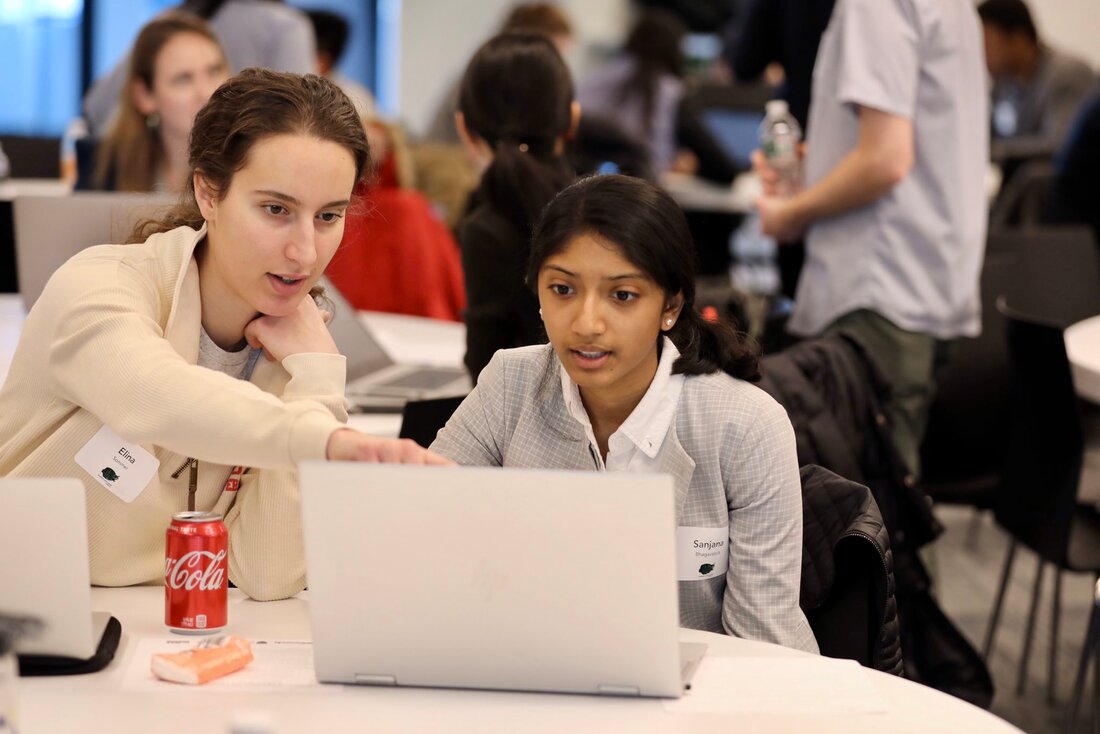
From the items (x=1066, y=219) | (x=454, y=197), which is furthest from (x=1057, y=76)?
(x=454, y=197)

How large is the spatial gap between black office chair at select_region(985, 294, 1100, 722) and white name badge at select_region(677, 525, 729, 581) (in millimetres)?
1181

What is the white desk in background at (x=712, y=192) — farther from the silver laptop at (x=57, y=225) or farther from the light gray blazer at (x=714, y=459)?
the light gray blazer at (x=714, y=459)

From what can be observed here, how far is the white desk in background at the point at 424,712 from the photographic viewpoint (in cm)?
125

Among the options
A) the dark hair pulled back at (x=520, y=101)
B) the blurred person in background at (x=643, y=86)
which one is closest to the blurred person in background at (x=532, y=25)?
the blurred person in background at (x=643, y=86)

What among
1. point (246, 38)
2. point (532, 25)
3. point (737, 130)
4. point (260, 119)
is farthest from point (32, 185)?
point (260, 119)

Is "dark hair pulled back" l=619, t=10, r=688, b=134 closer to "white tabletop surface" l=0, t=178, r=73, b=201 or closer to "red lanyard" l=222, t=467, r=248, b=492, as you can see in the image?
"white tabletop surface" l=0, t=178, r=73, b=201

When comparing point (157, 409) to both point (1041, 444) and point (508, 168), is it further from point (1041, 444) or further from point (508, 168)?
point (1041, 444)

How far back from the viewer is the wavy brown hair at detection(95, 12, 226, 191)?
3721mm

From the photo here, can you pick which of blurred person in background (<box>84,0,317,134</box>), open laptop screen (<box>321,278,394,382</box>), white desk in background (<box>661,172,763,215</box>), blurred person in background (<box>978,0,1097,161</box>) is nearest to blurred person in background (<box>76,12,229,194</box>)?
blurred person in background (<box>84,0,317,134</box>)

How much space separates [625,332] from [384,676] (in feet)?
2.01

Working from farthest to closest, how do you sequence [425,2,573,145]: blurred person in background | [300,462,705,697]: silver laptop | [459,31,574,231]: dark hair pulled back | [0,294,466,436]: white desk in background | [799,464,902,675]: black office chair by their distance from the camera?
[425,2,573,145]: blurred person in background, [0,294,466,436]: white desk in background, [459,31,574,231]: dark hair pulled back, [799,464,902,675]: black office chair, [300,462,705,697]: silver laptop

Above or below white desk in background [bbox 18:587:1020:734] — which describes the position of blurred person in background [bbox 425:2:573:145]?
above

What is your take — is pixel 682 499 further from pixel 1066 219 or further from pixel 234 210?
pixel 1066 219

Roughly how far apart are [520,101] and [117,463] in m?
1.37
